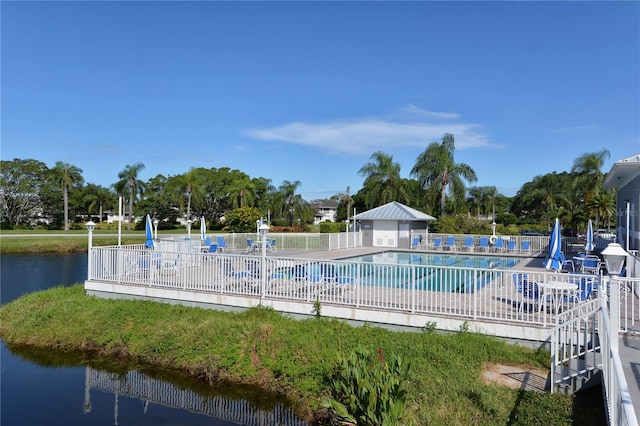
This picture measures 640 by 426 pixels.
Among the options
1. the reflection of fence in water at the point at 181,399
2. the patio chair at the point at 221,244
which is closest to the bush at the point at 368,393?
the reflection of fence in water at the point at 181,399

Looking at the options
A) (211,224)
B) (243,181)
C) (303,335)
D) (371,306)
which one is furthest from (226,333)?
(211,224)

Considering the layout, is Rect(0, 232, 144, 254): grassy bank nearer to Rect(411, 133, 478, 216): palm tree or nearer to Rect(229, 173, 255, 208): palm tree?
Rect(229, 173, 255, 208): palm tree

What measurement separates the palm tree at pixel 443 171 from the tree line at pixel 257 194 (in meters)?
0.09

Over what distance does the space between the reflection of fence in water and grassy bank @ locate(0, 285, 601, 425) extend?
17.5 inches

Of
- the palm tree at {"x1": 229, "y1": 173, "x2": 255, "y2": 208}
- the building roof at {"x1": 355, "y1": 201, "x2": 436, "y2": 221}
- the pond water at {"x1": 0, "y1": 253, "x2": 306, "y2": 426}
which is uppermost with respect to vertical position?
the palm tree at {"x1": 229, "y1": 173, "x2": 255, "y2": 208}

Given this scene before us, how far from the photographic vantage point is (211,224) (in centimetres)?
6050

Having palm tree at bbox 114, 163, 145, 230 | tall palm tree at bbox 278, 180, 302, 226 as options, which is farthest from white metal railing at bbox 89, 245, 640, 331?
palm tree at bbox 114, 163, 145, 230

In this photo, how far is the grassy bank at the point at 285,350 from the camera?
615 cm

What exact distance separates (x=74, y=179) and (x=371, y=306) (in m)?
63.3

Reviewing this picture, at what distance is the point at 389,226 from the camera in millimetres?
28688

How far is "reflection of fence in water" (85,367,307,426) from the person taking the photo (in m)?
7.36

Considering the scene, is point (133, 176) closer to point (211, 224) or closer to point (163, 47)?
point (211, 224)

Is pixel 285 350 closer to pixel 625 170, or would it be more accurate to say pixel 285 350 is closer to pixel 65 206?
pixel 625 170

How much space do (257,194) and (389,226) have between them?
37.3m
